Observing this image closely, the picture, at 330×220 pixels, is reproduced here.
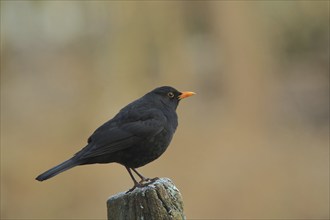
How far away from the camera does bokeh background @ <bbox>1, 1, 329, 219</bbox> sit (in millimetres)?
→ 9258

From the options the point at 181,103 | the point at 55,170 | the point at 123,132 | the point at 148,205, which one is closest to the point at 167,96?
the point at 123,132

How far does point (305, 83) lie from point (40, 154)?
5760 millimetres

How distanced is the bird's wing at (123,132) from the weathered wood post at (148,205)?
1179 millimetres

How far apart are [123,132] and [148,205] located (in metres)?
1.48

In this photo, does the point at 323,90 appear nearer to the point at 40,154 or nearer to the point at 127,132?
the point at 40,154

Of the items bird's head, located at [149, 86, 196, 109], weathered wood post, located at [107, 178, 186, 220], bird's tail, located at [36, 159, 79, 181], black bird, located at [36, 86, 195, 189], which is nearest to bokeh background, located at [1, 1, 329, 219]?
bird's head, located at [149, 86, 196, 109]

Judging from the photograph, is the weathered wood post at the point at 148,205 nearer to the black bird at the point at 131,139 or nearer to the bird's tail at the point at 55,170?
the bird's tail at the point at 55,170

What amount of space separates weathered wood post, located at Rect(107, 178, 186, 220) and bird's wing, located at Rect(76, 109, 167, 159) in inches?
46.4

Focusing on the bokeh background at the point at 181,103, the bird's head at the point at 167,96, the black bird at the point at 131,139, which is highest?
the bird's head at the point at 167,96

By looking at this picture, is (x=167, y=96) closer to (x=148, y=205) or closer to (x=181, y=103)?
(x=148, y=205)

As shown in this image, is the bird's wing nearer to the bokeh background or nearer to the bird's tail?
the bird's tail

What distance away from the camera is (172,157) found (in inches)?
376

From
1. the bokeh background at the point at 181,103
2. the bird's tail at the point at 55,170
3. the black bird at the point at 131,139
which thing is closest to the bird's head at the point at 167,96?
the black bird at the point at 131,139

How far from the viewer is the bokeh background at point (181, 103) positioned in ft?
30.4
